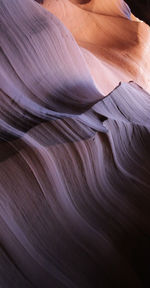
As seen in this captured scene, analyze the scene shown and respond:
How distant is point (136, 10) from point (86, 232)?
6.00 meters

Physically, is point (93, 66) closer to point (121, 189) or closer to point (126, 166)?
point (126, 166)

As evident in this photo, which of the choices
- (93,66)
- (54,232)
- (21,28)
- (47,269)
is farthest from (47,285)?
(93,66)

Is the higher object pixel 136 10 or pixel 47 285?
pixel 136 10

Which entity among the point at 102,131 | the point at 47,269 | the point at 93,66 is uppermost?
the point at 93,66

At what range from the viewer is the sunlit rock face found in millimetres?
1166

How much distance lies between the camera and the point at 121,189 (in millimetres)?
1545

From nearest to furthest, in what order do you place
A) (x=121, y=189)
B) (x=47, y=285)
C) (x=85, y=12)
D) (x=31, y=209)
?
(x=47, y=285) → (x=31, y=209) → (x=121, y=189) → (x=85, y=12)

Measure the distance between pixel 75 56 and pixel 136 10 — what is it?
4.98 meters

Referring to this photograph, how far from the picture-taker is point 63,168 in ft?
4.50

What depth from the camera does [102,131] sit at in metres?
1.55

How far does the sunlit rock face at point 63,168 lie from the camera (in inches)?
45.9

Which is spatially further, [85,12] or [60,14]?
[85,12]

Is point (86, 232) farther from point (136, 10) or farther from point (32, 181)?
point (136, 10)

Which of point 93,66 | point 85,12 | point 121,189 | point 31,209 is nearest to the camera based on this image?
point 31,209
